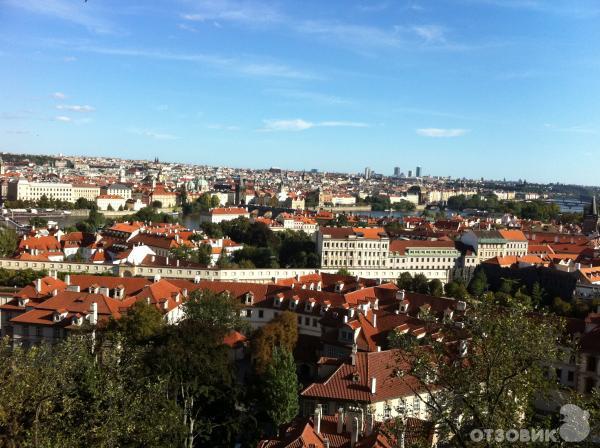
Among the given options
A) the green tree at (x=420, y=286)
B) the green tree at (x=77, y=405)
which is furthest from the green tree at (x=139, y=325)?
the green tree at (x=420, y=286)

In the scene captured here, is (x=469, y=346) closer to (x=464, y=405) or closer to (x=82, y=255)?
(x=464, y=405)

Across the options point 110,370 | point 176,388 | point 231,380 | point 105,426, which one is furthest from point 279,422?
point 105,426

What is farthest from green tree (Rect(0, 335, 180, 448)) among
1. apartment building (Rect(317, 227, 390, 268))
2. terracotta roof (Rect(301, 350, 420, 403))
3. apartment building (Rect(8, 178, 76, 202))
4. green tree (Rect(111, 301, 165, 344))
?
apartment building (Rect(8, 178, 76, 202))

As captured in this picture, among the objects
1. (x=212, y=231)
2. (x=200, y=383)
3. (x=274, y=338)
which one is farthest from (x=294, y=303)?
(x=212, y=231)

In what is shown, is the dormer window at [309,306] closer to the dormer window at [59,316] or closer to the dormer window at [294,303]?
the dormer window at [294,303]

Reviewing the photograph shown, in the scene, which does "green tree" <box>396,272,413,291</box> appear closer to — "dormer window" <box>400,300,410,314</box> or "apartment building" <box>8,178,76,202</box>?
"dormer window" <box>400,300,410,314</box>

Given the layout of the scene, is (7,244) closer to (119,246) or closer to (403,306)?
(119,246)

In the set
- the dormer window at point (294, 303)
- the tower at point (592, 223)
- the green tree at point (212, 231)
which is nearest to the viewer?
the dormer window at point (294, 303)
